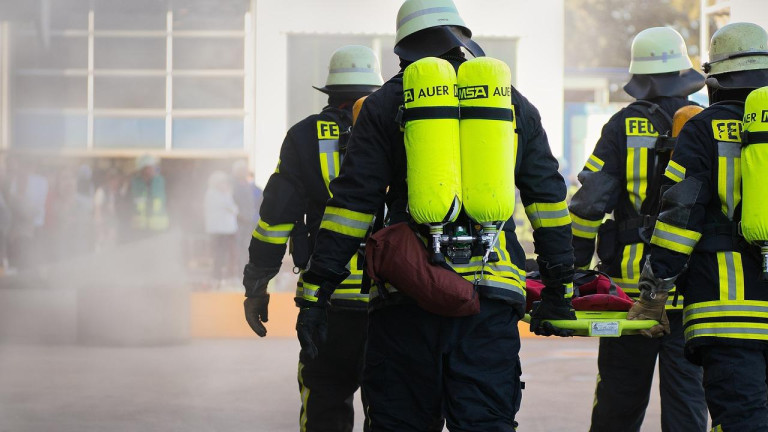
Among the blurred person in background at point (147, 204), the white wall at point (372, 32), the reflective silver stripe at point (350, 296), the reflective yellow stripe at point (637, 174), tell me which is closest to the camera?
the reflective silver stripe at point (350, 296)

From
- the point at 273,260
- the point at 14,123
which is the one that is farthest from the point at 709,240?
the point at 14,123

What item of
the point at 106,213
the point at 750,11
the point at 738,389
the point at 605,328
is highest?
the point at 750,11

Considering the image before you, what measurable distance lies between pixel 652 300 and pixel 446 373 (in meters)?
0.98

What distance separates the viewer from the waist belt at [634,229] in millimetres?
5289

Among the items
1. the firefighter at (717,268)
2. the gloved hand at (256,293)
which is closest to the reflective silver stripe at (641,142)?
the firefighter at (717,268)

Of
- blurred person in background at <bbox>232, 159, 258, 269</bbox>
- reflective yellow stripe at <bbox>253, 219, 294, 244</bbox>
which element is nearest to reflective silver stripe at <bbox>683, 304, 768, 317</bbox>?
reflective yellow stripe at <bbox>253, 219, 294, 244</bbox>

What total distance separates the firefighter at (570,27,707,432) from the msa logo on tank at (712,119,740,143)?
3.30 ft

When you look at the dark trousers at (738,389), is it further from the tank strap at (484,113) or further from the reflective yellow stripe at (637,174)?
the reflective yellow stripe at (637,174)

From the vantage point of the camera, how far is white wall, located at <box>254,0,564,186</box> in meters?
17.2

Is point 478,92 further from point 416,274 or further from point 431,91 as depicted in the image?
point 416,274

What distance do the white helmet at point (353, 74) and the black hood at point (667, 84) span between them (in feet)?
3.71

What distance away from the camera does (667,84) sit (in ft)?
18.3

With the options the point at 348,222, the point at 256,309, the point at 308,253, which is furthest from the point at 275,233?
the point at 348,222

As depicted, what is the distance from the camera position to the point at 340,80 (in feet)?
17.8
